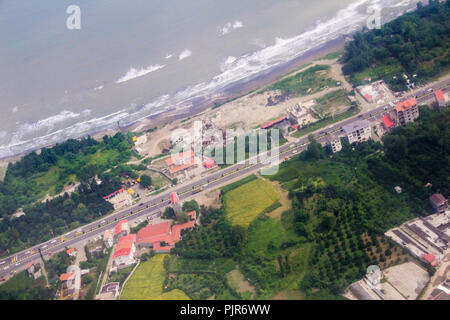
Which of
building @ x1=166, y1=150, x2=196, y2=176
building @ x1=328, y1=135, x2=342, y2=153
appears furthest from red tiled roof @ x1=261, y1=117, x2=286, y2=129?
building @ x1=166, y1=150, x2=196, y2=176

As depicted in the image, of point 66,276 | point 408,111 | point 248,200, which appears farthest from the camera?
point 408,111

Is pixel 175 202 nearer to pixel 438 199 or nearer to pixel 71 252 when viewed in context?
pixel 71 252

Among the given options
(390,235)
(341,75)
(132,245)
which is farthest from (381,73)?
(132,245)

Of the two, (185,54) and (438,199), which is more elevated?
(185,54)

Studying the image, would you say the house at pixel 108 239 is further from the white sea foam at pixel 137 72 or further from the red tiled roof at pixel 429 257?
the white sea foam at pixel 137 72

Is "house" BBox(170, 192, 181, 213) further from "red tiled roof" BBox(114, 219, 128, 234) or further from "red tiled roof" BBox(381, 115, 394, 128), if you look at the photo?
"red tiled roof" BBox(381, 115, 394, 128)

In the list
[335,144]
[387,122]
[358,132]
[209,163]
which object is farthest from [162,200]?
[387,122]
